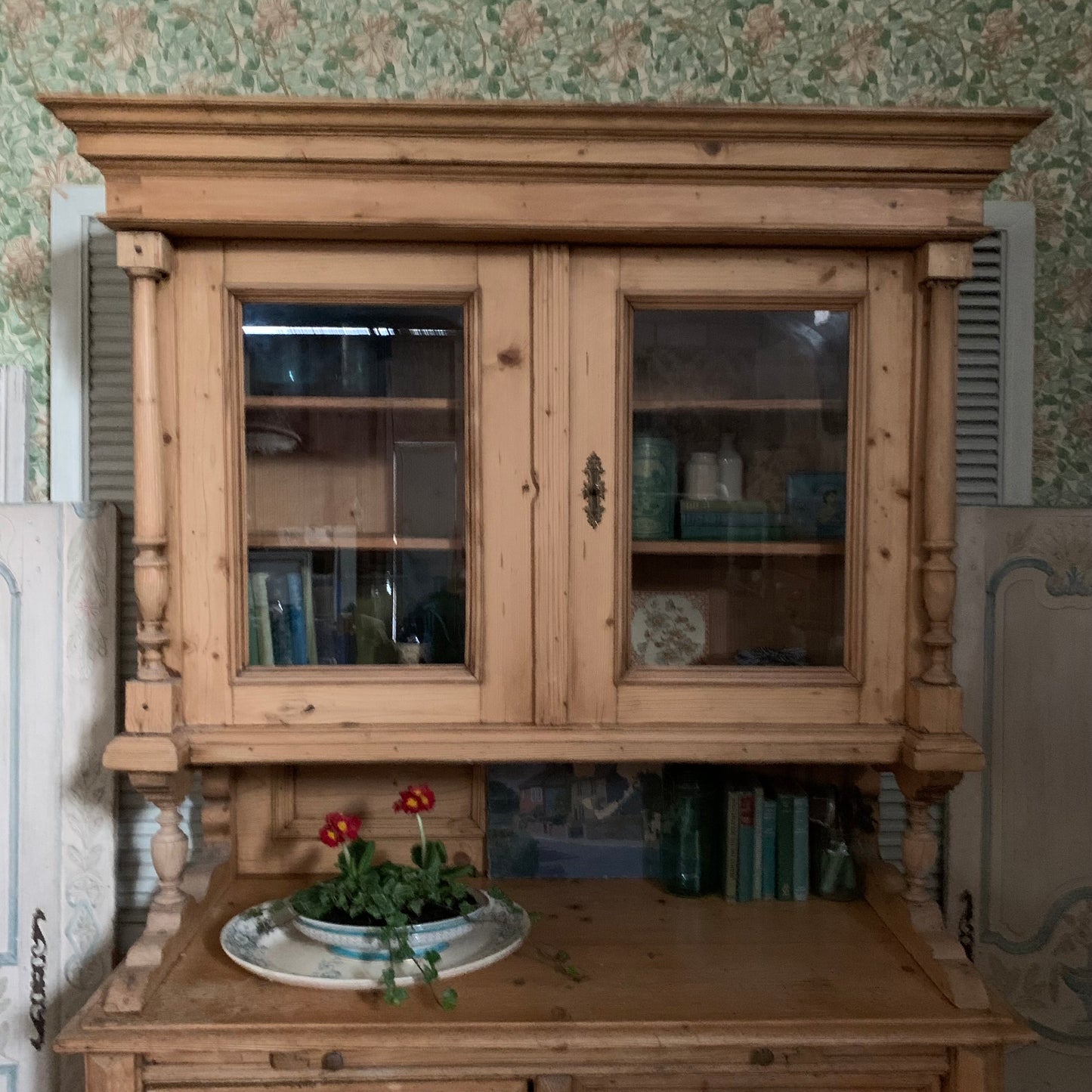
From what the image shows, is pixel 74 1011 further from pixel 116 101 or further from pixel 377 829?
pixel 116 101

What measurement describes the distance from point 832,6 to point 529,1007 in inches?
68.6

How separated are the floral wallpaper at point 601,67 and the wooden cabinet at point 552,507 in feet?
1.77

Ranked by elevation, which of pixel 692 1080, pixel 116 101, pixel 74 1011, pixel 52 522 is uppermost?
pixel 116 101

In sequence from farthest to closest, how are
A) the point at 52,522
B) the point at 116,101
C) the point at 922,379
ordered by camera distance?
the point at 52,522
the point at 922,379
the point at 116,101

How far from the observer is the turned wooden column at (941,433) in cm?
145

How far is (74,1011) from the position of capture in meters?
1.81

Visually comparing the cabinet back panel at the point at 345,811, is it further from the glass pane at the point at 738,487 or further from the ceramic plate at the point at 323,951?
the glass pane at the point at 738,487

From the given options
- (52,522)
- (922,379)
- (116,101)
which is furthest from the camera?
(52,522)

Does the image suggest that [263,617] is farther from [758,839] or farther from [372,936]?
[758,839]

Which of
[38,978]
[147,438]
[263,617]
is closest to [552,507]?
[263,617]

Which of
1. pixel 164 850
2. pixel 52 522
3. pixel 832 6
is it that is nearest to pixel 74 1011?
pixel 164 850

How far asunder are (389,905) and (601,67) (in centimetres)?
146

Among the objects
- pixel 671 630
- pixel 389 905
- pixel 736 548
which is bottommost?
pixel 389 905

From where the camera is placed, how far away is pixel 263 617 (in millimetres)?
1531
